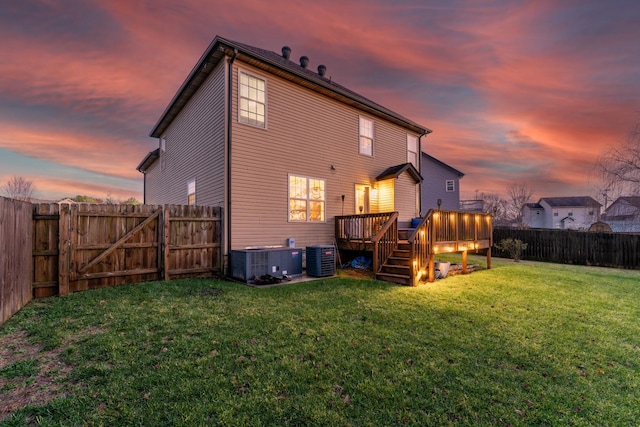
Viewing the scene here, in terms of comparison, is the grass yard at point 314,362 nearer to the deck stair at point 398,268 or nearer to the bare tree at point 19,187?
the deck stair at point 398,268

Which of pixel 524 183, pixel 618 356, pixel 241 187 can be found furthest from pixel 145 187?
pixel 524 183

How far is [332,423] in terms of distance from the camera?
207 centimetres

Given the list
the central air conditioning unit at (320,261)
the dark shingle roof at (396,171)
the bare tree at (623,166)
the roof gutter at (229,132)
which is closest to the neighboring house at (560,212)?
the bare tree at (623,166)

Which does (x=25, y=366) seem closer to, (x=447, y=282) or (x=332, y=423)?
(x=332, y=423)

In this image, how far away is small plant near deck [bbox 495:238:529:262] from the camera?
13984 mm

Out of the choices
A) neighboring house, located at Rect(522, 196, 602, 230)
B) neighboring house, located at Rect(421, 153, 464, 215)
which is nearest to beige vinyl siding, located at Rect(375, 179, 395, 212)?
neighboring house, located at Rect(421, 153, 464, 215)

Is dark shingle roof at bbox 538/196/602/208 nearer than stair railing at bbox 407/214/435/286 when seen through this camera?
No

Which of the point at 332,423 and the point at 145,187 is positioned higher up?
the point at 145,187

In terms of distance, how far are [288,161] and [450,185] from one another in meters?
20.6

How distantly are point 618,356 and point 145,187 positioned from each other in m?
22.9

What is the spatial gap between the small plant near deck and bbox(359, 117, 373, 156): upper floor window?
362 inches

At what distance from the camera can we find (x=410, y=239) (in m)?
7.41

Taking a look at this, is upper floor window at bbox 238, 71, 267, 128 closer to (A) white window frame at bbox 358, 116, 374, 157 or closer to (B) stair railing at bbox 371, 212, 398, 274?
(A) white window frame at bbox 358, 116, 374, 157

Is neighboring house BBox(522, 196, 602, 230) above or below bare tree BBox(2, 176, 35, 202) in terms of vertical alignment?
below
